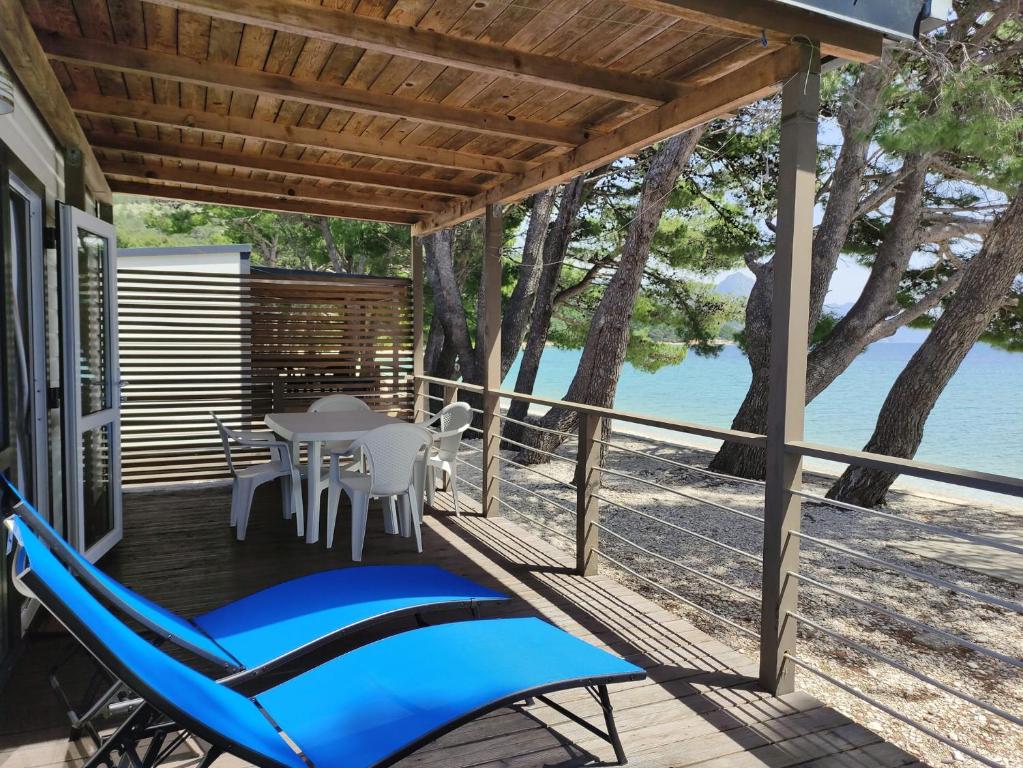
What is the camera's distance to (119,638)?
1.54m

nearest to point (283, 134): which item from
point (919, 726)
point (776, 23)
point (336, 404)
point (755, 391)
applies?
point (336, 404)

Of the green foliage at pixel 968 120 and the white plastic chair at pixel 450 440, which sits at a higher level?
the green foliage at pixel 968 120

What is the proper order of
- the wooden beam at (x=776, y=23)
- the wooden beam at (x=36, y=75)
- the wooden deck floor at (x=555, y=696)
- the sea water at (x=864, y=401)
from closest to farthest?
1. the wooden deck floor at (x=555, y=696)
2. the wooden beam at (x=776, y=23)
3. the wooden beam at (x=36, y=75)
4. the sea water at (x=864, y=401)

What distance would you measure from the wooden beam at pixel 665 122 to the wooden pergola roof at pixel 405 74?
0.03 ft

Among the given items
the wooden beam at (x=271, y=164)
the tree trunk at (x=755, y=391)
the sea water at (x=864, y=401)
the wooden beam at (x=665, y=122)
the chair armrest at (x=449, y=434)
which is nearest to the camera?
the wooden beam at (x=665, y=122)

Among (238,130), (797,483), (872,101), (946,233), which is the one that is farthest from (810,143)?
(946,233)

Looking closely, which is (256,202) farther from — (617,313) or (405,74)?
(617,313)

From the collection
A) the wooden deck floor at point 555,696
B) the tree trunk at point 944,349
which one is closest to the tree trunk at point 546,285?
the tree trunk at point 944,349

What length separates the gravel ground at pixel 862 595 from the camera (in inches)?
153

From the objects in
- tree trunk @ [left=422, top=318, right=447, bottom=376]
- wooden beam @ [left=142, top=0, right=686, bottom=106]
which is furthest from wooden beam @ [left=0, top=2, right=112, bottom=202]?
tree trunk @ [left=422, top=318, right=447, bottom=376]

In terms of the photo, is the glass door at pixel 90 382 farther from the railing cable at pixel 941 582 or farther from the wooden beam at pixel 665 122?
the railing cable at pixel 941 582

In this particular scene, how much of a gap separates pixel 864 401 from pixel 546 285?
3814cm

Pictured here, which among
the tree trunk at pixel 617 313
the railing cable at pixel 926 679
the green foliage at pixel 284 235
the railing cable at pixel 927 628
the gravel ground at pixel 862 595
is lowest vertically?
the gravel ground at pixel 862 595

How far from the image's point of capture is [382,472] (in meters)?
4.47
